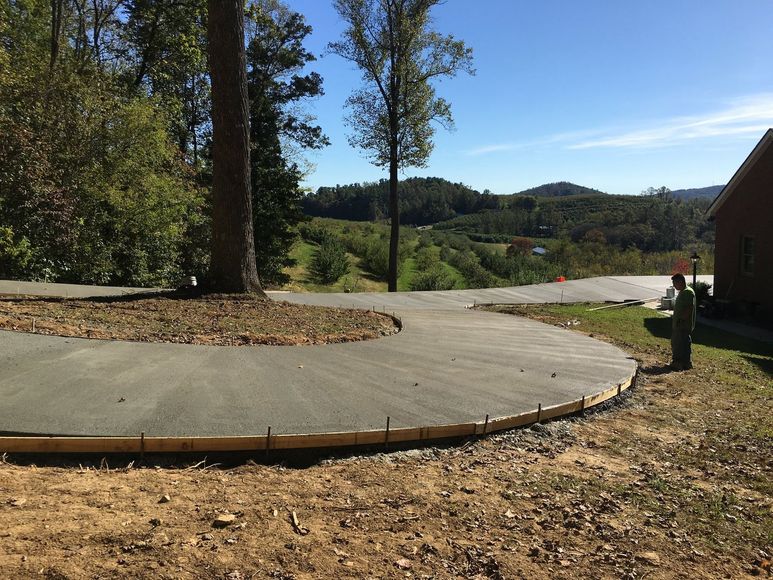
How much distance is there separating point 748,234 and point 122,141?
71.2 feet

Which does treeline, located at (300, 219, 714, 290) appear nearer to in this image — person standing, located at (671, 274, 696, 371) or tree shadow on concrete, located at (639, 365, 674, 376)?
person standing, located at (671, 274, 696, 371)

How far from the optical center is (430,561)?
2.69 m

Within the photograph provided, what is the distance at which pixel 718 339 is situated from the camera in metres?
14.0

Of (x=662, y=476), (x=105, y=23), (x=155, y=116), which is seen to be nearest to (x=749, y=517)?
(x=662, y=476)

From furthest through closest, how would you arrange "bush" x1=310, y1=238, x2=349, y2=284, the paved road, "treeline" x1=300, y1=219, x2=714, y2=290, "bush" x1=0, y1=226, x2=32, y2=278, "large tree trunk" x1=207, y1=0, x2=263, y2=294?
1. "bush" x1=310, y1=238, x2=349, y2=284
2. "treeline" x1=300, y1=219, x2=714, y2=290
3. "bush" x1=0, y1=226, x2=32, y2=278
4. "large tree trunk" x1=207, y1=0, x2=263, y2=294
5. the paved road

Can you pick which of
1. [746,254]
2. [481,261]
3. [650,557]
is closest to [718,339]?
[746,254]

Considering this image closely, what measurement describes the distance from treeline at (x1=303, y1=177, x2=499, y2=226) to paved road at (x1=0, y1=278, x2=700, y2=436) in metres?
78.7

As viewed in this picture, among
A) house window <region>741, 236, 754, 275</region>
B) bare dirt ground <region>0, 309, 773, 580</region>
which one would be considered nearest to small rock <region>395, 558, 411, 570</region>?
bare dirt ground <region>0, 309, 773, 580</region>

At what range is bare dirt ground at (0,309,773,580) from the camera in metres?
2.52

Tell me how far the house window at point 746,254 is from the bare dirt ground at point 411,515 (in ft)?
54.3

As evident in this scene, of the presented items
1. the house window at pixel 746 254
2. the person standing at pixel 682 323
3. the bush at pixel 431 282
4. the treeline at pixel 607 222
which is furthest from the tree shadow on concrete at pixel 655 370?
the treeline at pixel 607 222

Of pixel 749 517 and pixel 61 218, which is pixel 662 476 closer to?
pixel 749 517

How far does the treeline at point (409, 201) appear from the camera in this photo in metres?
89.8

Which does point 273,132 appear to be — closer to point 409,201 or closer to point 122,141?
point 122,141
